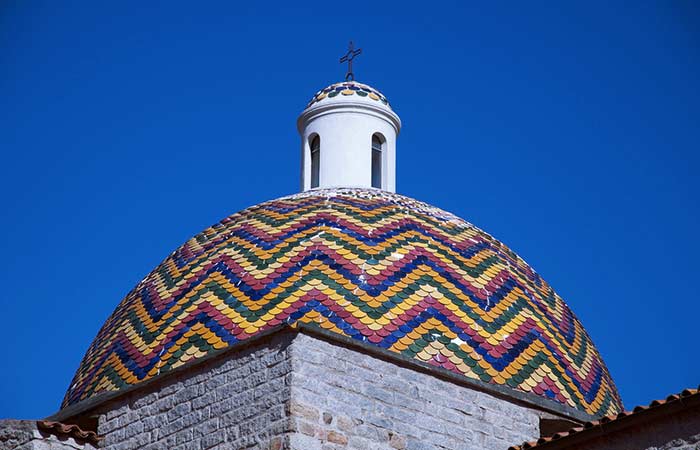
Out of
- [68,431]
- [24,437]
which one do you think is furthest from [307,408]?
[24,437]

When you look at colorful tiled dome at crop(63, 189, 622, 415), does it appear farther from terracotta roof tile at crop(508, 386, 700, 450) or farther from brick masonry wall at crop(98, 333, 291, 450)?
terracotta roof tile at crop(508, 386, 700, 450)

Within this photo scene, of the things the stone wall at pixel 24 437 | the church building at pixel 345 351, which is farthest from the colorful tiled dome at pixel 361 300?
the stone wall at pixel 24 437

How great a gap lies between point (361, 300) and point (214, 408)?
5.23 ft


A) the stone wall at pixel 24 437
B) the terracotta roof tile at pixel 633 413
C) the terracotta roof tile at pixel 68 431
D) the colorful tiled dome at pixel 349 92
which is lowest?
the terracotta roof tile at pixel 633 413

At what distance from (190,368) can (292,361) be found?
115cm

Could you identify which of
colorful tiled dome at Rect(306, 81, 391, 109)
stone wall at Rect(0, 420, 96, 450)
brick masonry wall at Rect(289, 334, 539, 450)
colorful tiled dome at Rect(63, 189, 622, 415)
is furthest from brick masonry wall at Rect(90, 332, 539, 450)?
colorful tiled dome at Rect(306, 81, 391, 109)

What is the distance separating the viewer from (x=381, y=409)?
10.9 m

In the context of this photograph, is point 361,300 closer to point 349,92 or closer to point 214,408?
point 214,408

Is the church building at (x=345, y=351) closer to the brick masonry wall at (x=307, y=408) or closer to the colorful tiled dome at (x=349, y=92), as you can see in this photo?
the brick masonry wall at (x=307, y=408)

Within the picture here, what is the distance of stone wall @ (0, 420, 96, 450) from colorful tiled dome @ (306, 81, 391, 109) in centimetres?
572

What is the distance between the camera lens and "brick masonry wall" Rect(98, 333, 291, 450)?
1061 cm

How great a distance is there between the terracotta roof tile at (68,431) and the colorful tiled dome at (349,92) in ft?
17.3

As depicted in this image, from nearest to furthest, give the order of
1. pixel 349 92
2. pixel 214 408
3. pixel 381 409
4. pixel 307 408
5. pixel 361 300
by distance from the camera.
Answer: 1. pixel 307 408
2. pixel 381 409
3. pixel 214 408
4. pixel 361 300
5. pixel 349 92

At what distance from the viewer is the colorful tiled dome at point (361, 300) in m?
11.9
